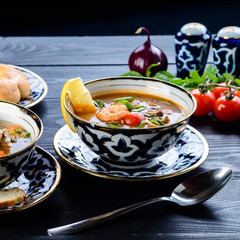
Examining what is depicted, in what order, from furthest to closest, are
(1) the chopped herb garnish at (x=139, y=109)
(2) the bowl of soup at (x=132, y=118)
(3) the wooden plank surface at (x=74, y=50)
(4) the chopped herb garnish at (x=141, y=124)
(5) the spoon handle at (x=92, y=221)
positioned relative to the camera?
(3) the wooden plank surface at (x=74, y=50)
(1) the chopped herb garnish at (x=139, y=109)
(4) the chopped herb garnish at (x=141, y=124)
(2) the bowl of soup at (x=132, y=118)
(5) the spoon handle at (x=92, y=221)

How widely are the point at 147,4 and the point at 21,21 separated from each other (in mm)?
1882

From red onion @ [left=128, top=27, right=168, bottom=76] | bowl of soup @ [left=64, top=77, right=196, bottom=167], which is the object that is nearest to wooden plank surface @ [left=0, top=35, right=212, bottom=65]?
red onion @ [left=128, top=27, right=168, bottom=76]

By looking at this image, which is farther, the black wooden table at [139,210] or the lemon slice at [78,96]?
the lemon slice at [78,96]

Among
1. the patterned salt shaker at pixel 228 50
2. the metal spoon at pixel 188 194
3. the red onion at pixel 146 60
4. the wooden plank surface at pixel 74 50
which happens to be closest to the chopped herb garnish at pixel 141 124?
the metal spoon at pixel 188 194

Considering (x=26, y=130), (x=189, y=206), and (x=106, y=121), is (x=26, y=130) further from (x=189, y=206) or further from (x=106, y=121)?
(x=189, y=206)

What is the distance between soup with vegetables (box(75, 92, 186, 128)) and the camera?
141 cm

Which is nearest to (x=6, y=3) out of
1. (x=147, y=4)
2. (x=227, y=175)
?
(x=147, y=4)

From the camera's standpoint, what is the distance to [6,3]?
5.70 metres

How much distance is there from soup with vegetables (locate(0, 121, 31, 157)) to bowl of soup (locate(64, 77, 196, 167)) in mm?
165

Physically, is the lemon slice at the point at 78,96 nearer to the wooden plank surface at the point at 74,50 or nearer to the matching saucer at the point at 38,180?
the matching saucer at the point at 38,180

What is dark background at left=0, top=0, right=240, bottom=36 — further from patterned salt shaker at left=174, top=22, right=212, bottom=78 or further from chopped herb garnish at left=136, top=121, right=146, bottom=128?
chopped herb garnish at left=136, top=121, right=146, bottom=128

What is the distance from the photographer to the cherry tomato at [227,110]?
1848mm

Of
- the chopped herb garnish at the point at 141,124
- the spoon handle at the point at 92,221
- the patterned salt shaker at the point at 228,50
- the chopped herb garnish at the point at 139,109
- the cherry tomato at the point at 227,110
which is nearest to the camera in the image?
the spoon handle at the point at 92,221

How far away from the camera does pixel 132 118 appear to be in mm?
1406
